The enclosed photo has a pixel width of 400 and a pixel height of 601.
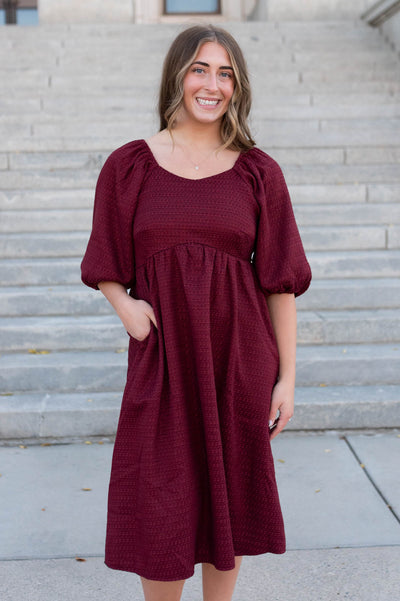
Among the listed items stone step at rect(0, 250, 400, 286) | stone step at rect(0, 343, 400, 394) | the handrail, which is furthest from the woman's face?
the handrail

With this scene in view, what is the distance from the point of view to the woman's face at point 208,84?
75.9 inches

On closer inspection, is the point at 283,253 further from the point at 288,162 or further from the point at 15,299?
the point at 288,162

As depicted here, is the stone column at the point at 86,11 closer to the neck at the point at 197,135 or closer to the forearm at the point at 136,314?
the neck at the point at 197,135

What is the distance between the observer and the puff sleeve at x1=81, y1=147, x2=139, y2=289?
1.93m

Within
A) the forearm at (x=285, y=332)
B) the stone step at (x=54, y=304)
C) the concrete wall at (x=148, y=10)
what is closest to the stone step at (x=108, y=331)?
the stone step at (x=54, y=304)

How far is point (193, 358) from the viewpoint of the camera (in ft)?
6.29

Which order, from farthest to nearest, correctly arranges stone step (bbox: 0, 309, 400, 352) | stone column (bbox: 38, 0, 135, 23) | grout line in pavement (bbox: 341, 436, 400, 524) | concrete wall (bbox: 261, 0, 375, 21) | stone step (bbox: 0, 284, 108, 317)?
stone column (bbox: 38, 0, 135, 23)
concrete wall (bbox: 261, 0, 375, 21)
stone step (bbox: 0, 284, 108, 317)
stone step (bbox: 0, 309, 400, 352)
grout line in pavement (bbox: 341, 436, 400, 524)

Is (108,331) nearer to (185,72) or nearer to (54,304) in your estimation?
(54,304)

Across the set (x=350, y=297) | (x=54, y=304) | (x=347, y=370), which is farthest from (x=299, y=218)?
(x=54, y=304)

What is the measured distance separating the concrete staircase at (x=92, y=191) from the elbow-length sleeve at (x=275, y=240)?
7.38ft

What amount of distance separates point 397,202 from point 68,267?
10.3 ft

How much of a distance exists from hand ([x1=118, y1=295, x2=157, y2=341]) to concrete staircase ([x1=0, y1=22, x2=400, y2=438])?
7.31ft

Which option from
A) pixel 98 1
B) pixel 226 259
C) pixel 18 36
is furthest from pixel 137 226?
pixel 98 1

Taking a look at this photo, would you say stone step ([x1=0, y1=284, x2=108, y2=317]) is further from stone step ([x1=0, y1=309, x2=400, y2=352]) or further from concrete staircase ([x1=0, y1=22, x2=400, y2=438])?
stone step ([x1=0, y1=309, x2=400, y2=352])
